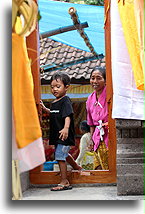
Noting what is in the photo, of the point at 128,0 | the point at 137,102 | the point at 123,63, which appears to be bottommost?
the point at 137,102

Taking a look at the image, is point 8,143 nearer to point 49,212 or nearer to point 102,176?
point 49,212

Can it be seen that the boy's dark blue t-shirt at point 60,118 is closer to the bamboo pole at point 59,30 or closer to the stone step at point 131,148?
the stone step at point 131,148

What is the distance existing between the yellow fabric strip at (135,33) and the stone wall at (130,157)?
0.40 m

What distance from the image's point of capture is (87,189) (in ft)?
11.8

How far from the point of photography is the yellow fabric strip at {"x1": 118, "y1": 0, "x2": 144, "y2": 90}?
303 centimetres

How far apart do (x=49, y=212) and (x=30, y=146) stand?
0.76m

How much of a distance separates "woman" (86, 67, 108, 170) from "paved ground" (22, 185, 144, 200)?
1.43 ft

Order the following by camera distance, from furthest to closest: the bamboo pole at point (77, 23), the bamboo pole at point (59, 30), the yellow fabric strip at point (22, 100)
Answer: the bamboo pole at point (59, 30)
the bamboo pole at point (77, 23)
the yellow fabric strip at point (22, 100)

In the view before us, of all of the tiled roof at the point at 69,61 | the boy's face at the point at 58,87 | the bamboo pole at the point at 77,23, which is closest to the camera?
the boy's face at the point at 58,87

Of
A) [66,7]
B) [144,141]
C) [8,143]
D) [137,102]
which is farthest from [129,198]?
[66,7]

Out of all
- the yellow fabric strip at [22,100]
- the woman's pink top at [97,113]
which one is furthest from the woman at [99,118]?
the yellow fabric strip at [22,100]

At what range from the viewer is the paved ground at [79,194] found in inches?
125

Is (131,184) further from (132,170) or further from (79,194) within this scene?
(79,194)

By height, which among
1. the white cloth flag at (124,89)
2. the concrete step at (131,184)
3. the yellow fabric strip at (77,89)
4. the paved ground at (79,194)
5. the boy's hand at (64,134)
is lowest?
the paved ground at (79,194)
